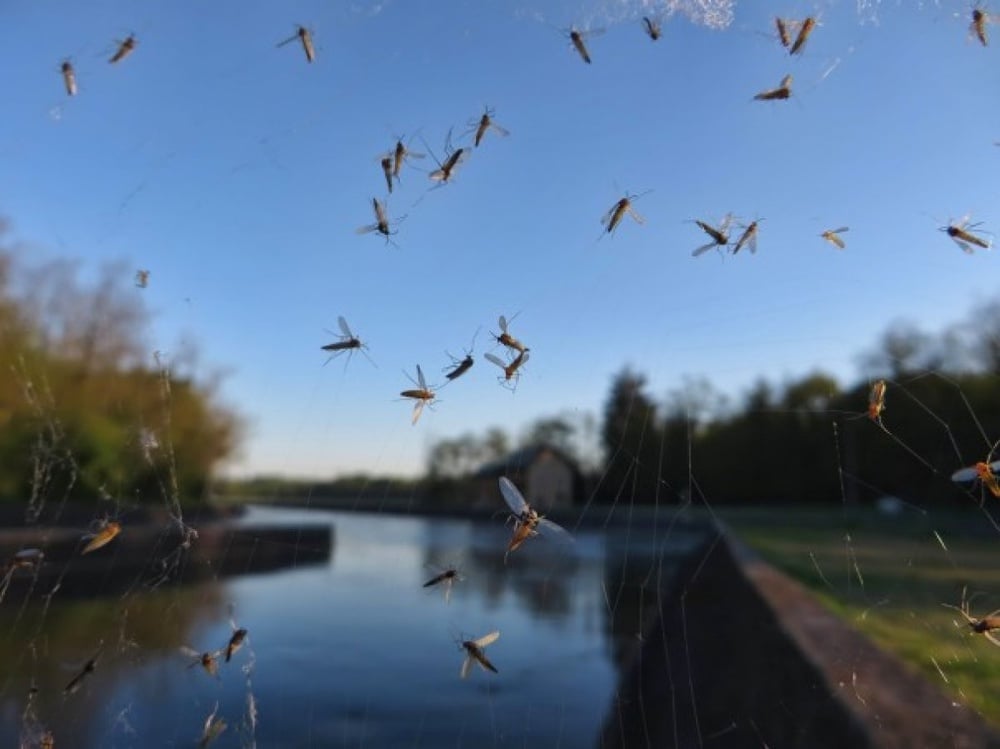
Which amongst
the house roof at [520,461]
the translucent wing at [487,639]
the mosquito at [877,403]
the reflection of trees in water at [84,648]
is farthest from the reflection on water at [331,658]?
the mosquito at [877,403]

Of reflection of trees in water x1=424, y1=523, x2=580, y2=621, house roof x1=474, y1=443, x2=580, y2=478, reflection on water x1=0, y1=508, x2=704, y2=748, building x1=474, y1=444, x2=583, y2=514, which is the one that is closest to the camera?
building x1=474, y1=444, x2=583, y2=514

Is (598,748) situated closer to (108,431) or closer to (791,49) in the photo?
(108,431)

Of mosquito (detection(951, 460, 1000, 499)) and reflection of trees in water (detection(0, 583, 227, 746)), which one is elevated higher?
mosquito (detection(951, 460, 1000, 499))

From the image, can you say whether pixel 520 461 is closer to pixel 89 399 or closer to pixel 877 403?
pixel 877 403

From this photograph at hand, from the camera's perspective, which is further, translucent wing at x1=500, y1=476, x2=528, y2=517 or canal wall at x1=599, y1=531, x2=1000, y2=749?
canal wall at x1=599, y1=531, x2=1000, y2=749

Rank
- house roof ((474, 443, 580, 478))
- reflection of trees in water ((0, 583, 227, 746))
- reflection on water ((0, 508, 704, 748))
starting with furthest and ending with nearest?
reflection on water ((0, 508, 704, 748)), reflection of trees in water ((0, 583, 227, 746)), house roof ((474, 443, 580, 478))

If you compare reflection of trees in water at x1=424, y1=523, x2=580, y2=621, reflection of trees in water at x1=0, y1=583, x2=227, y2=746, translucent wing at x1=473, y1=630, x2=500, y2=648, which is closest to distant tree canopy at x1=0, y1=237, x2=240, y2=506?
reflection of trees in water at x1=0, y1=583, x2=227, y2=746

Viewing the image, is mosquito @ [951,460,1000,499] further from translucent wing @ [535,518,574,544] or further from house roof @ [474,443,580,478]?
house roof @ [474,443,580,478]

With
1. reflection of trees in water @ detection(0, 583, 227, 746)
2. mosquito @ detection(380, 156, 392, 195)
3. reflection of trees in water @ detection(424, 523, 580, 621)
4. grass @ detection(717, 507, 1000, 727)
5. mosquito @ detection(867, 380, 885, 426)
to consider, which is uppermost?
mosquito @ detection(380, 156, 392, 195)

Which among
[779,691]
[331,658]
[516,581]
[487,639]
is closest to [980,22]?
[487,639]
